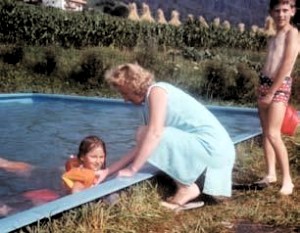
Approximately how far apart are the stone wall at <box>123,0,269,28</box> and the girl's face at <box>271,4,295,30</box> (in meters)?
27.3

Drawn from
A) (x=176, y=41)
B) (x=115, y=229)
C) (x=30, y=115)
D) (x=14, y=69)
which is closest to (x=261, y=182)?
(x=115, y=229)

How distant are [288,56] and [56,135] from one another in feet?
13.6

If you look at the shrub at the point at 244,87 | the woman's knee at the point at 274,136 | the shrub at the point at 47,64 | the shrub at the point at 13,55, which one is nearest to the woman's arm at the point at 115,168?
the woman's knee at the point at 274,136

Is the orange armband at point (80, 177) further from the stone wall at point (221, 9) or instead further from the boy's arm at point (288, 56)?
the stone wall at point (221, 9)

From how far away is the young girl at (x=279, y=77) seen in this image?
4.78 m

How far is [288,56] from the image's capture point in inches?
187

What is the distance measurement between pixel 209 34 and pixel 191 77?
9.52m

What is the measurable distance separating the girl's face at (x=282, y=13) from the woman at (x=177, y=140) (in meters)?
0.92

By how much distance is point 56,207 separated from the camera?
389cm

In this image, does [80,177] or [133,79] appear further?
[80,177]

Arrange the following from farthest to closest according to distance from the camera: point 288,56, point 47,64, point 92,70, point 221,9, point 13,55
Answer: point 221,9, point 13,55, point 47,64, point 92,70, point 288,56

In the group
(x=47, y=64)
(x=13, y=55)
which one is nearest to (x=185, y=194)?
(x=47, y=64)

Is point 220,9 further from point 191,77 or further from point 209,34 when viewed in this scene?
point 191,77

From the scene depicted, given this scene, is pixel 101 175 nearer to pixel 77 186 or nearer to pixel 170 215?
pixel 77 186
